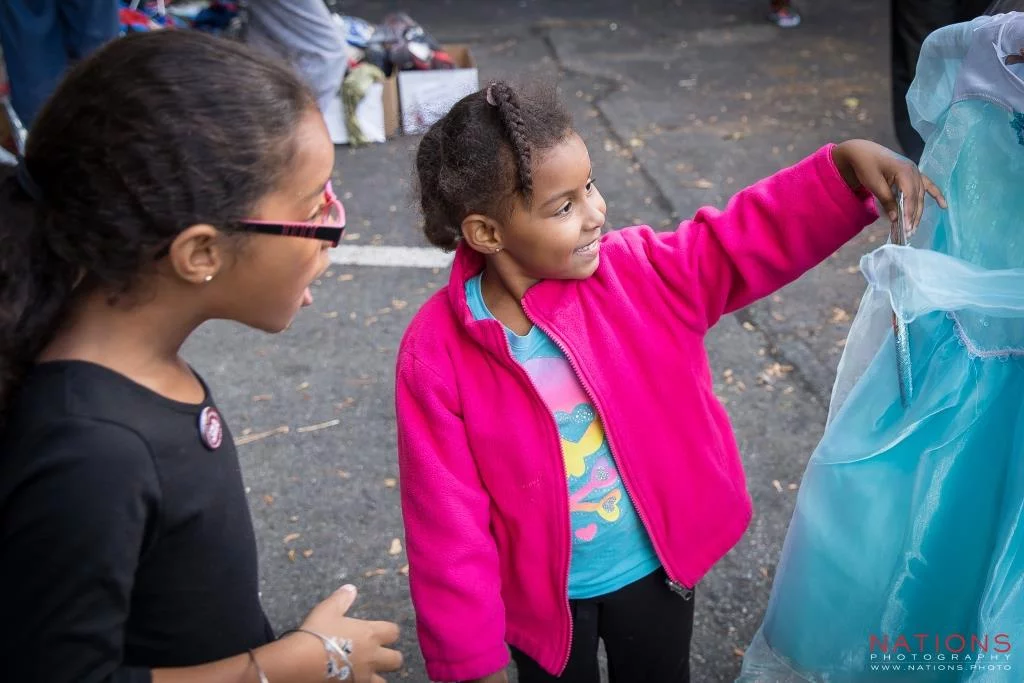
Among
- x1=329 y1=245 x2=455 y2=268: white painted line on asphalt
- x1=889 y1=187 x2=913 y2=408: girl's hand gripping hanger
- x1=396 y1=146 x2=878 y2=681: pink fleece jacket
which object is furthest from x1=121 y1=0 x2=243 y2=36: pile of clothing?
x1=889 y1=187 x2=913 y2=408: girl's hand gripping hanger

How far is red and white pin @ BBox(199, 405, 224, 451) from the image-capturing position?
4.41 feet

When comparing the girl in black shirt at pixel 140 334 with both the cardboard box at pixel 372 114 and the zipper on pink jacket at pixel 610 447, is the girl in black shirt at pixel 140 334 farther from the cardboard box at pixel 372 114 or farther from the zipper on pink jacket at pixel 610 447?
the cardboard box at pixel 372 114

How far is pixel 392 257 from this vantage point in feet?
15.4

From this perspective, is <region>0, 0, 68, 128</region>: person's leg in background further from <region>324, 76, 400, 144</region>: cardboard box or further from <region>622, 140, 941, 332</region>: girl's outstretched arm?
<region>622, 140, 941, 332</region>: girl's outstretched arm

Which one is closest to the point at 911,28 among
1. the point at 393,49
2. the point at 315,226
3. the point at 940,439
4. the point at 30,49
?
the point at 393,49

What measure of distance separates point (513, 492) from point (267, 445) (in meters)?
1.88

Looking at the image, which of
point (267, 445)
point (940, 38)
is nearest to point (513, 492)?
point (940, 38)

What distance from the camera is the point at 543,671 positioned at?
1.92 meters

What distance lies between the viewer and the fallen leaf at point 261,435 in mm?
3429

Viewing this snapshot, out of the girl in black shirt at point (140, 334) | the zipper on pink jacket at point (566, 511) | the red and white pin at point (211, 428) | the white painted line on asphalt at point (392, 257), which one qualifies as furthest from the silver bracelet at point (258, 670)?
the white painted line on asphalt at point (392, 257)

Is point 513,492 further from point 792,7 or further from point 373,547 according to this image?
point 792,7

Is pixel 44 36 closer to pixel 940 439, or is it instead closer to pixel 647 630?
pixel 647 630

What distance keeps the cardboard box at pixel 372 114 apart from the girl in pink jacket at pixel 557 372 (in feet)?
14.2

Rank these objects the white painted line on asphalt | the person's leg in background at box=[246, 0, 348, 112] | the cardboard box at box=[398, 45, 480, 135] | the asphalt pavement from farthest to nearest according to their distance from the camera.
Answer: the cardboard box at box=[398, 45, 480, 135], the person's leg in background at box=[246, 0, 348, 112], the white painted line on asphalt, the asphalt pavement
